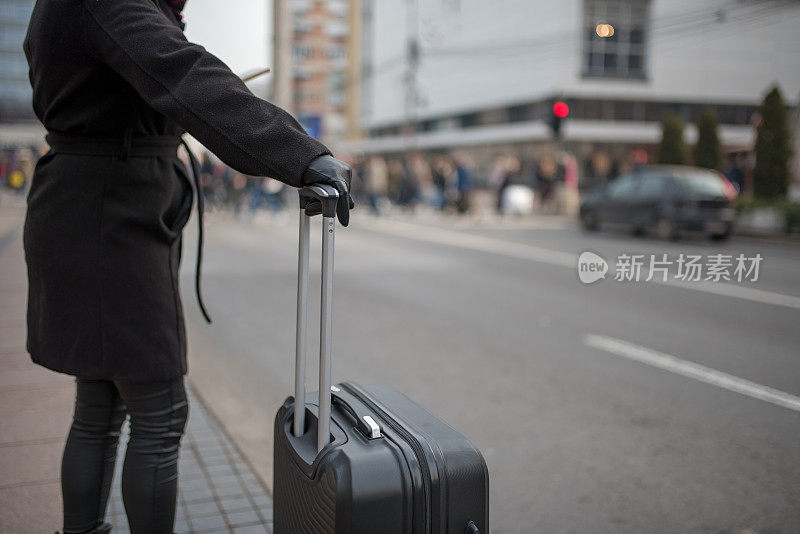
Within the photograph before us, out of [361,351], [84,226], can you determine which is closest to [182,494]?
[84,226]

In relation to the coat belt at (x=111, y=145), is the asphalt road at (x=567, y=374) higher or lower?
lower

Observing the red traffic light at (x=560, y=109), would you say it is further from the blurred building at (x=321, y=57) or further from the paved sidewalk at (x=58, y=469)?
the blurred building at (x=321, y=57)

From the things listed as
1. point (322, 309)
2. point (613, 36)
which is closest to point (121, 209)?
point (322, 309)

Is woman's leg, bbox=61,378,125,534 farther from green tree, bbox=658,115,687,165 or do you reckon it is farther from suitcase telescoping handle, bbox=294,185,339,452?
green tree, bbox=658,115,687,165

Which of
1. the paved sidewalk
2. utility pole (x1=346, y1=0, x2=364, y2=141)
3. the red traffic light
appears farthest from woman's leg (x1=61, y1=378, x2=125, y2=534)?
utility pole (x1=346, y1=0, x2=364, y2=141)

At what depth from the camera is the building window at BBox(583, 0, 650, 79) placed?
40812 millimetres

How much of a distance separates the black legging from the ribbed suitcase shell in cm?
42

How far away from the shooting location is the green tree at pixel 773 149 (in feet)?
57.7

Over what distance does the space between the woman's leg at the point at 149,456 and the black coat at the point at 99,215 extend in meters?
0.09

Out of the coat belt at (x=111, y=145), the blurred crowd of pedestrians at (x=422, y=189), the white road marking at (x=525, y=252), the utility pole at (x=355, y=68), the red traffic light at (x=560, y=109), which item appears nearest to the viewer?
the coat belt at (x=111, y=145)

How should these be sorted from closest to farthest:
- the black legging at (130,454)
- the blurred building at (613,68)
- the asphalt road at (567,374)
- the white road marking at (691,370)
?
the black legging at (130,454), the asphalt road at (567,374), the white road marking at (691,370), the blurred building at (613,68)

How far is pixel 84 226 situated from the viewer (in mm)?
1854

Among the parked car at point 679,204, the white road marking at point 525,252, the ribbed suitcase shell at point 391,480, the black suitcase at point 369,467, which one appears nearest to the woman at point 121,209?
the black suitcase at point 369,467

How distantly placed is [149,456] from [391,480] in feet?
2.57
